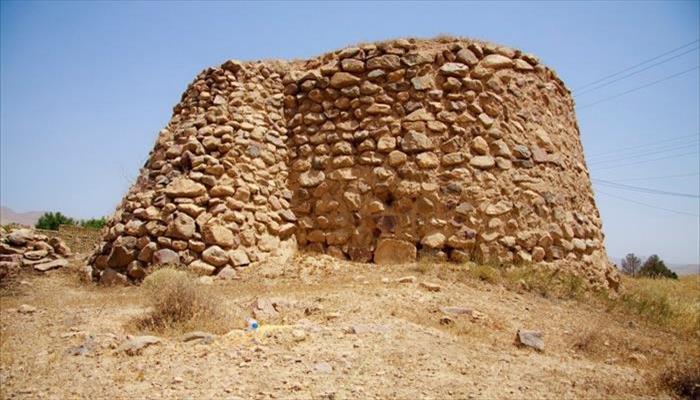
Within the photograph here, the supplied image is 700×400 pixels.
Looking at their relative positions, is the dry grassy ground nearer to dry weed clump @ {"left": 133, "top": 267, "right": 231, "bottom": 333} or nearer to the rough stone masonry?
dry weed clump @ {"left": 133, "top": 267, "right": 231, "bottom": 333}

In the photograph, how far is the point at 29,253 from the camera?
811cm

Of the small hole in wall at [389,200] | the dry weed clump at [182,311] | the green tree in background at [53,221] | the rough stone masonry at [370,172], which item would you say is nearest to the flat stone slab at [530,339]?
the rough stone masonry at [370,172]

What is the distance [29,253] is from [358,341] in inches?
265

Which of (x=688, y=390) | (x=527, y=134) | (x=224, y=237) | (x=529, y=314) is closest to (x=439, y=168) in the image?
(x=527, y=134)

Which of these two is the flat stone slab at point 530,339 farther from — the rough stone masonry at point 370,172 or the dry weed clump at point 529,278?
the rough stone masonry at point 370,172

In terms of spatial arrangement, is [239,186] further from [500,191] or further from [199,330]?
[500,191]

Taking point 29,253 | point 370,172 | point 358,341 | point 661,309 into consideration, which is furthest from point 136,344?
point 661,309

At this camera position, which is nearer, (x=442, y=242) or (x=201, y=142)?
(x=442, y=242)

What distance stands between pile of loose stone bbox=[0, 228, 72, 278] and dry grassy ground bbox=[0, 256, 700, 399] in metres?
0.84

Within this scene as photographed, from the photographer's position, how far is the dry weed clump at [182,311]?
4.59m

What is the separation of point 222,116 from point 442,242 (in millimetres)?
4100

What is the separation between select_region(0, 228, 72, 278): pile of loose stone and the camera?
7.84 metres

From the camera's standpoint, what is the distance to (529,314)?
223 inches

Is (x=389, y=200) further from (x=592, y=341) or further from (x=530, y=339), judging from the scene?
(x=592, y=341)
